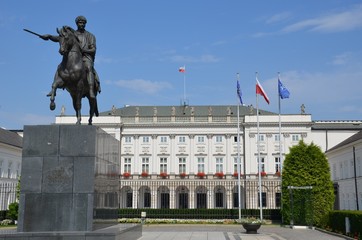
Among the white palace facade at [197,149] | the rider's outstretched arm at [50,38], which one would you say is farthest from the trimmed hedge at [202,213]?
the rider's outstretched arm at [50,38]

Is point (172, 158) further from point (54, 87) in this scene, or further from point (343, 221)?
point (54, 87)

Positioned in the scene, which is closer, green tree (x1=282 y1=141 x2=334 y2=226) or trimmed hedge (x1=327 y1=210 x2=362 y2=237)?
trimmed hedge (x1=327 y1=210 x2=362 y2=237)

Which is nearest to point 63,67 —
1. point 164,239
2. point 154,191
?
point 164,239

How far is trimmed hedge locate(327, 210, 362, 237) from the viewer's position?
20.6 metres

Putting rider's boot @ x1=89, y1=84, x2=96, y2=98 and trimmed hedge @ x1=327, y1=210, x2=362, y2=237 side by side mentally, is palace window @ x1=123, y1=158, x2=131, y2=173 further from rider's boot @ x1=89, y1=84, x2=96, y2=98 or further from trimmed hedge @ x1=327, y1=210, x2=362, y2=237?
rider's boot @ x1=89, y1=84, x2=96, y2=98

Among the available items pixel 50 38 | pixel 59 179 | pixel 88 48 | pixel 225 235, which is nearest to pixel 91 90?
pixel 88 48

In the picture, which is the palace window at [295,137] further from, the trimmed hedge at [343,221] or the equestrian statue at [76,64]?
the equestrian statue at [76,64]

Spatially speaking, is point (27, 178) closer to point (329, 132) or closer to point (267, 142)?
point (267, 142)

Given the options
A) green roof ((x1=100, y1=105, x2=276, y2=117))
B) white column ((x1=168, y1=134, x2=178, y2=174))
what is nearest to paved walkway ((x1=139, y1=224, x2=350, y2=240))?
white column ((x1=168, y1=134, x2=178, y2=174))

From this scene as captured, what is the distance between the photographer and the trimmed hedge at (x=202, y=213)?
38944 millimetres

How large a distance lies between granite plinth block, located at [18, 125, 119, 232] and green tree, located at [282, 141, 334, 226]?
2262 centimetres

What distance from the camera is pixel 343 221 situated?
23.9 meters

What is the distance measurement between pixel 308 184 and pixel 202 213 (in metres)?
11.1

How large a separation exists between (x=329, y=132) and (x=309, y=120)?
5955mm
